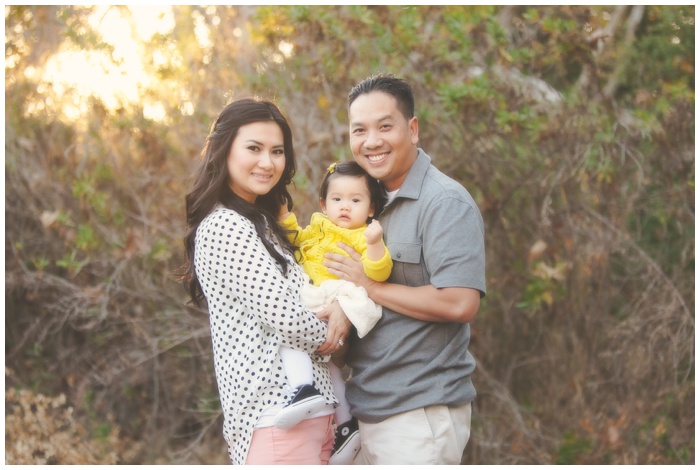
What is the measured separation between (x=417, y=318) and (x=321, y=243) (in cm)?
51

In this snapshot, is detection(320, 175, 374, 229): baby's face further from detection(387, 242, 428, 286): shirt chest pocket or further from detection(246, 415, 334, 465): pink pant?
detection(246, 415, 334, 465): pink pant

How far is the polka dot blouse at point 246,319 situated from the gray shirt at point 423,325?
0.26 m

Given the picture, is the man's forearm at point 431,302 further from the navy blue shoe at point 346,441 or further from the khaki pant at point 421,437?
the navy blue shoe at point 346,441

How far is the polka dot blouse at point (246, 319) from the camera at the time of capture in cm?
271

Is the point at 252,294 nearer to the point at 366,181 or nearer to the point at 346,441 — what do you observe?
the point at 366,181

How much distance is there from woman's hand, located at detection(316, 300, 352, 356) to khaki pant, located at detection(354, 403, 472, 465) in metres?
0.38

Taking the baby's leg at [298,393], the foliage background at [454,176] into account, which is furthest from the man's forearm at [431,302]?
the foliage background at [454,176]

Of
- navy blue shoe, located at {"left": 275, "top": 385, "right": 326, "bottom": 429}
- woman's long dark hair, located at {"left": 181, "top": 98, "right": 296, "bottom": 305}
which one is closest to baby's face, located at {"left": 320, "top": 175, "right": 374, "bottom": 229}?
woman's long dark hair, located at {"left": 181, "top": 98, "right": 296, "bottom": 305}

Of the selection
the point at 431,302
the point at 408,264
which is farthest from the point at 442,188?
the point at 431,302

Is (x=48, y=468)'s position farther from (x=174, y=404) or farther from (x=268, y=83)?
(x=268, y=83)

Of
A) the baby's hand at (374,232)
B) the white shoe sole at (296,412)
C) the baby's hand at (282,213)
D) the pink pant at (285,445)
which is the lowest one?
the pink pant at (285,445)

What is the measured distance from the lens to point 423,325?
2.94 m

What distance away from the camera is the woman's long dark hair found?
2908mm

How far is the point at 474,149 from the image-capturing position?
5.66 metres
